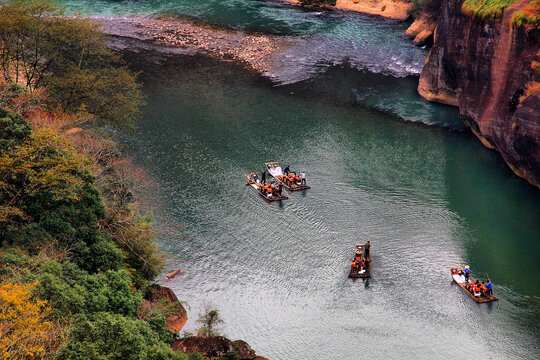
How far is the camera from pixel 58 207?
32125mm

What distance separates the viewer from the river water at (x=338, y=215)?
36.6 metres

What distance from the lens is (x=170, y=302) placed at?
1400 inches

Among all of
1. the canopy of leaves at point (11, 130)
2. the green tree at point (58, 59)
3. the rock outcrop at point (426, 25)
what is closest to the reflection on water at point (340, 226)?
the green tree at point (58, 59)

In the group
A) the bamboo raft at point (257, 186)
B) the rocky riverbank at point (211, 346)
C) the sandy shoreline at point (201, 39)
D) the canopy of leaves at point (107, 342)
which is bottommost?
the bamboo raft at point (257, 186)

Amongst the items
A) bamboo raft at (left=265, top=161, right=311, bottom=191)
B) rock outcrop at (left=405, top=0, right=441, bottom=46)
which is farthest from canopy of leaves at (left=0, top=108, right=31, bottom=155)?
rock outcrop at (left=405, top=0, right=441, bottom=46)

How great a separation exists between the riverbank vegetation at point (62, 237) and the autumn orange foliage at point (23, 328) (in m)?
0.05

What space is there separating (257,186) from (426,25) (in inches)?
2006

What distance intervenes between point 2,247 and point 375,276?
24.3 m

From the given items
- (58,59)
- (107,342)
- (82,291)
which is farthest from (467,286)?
(58,59)

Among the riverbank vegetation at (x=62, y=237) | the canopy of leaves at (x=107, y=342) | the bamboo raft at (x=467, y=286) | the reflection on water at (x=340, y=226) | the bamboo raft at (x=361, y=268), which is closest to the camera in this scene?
the canopy of leaves at (x=107, y=342)

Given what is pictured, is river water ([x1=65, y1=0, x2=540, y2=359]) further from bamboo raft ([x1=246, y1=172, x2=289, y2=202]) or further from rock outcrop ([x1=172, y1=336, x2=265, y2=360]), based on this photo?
rock outcrop ([x1=172, y1=336, x2=265, y2=360])

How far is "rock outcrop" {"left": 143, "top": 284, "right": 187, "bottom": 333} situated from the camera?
3497 cm

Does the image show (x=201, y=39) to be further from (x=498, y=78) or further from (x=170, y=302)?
(x=170, y=302)

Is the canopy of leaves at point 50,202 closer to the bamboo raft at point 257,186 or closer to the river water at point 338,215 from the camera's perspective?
the river water at point 338,215
